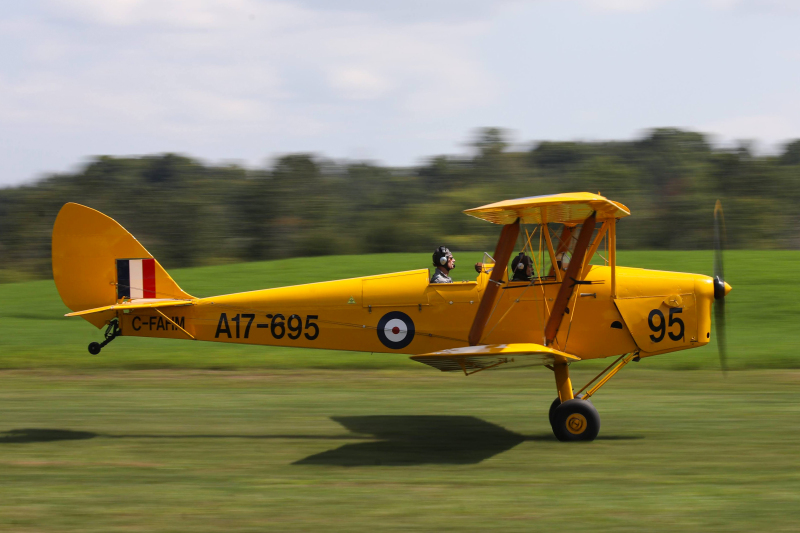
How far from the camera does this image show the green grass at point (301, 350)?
13.8 m

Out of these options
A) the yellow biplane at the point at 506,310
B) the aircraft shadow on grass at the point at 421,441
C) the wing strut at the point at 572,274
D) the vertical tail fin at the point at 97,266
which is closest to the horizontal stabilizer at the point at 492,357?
the yellow biplane at the point at 506,310

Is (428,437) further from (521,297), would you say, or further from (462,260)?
(462,260)

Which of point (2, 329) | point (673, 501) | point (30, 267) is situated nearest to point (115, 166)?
point (30, 267)

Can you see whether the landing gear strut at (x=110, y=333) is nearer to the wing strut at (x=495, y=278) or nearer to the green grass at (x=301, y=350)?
the wing strut at (x=495, y=278)

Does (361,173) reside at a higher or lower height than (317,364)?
higher

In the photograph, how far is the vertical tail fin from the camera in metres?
9.16

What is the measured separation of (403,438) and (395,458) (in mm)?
817

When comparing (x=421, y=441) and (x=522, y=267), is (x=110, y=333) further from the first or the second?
(x=522, y=267)

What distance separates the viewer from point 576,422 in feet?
25.5

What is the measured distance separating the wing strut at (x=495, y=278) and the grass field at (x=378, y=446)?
1231 millimetres

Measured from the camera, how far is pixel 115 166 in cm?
4675

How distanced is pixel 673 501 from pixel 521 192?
28.9 meters

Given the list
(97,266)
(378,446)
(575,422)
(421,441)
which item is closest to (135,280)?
(97,266)

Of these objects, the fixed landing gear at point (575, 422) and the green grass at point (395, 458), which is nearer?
the green grass at point (395, 458)
